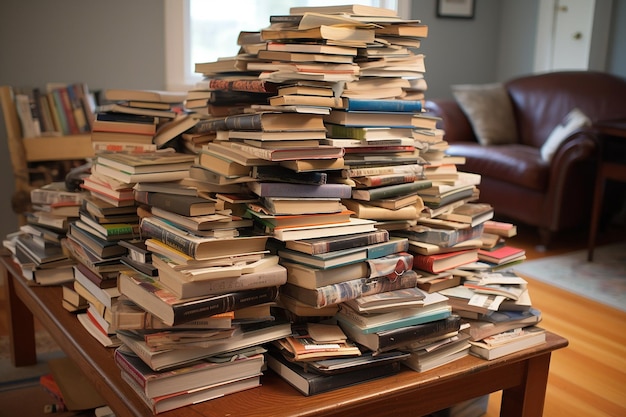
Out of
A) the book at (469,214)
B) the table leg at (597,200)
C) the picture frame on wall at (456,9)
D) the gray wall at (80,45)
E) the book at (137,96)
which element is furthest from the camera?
the picture frame on wall at (456,9)

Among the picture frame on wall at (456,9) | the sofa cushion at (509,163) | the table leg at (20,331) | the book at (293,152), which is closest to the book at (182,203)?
the book at (293,152)

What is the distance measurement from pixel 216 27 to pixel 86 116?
48.1 inches

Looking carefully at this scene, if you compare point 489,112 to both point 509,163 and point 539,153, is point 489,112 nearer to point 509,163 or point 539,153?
point 539,153

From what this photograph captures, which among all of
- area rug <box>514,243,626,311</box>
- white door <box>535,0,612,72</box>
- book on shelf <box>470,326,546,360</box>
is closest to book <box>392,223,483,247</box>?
book on shelf <box>470,326,546,360</box>

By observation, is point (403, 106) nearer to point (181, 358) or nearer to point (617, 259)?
point (181, 358)

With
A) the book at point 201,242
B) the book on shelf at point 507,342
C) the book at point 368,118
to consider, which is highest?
the book at point 368,118

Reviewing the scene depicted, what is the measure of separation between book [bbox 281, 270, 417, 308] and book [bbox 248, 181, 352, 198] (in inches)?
7.7

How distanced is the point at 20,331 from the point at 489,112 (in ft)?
11.4

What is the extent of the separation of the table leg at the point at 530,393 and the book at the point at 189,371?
26.4 inches

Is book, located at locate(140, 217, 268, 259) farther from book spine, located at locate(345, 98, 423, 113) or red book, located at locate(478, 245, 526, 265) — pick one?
red book, located at locate(478, 245, 526, 265)

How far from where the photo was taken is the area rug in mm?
3203

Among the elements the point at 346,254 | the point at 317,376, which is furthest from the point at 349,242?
the point at 317,376

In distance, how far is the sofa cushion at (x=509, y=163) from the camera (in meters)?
3.87

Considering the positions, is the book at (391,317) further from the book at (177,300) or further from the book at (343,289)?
the book at (177,300)
